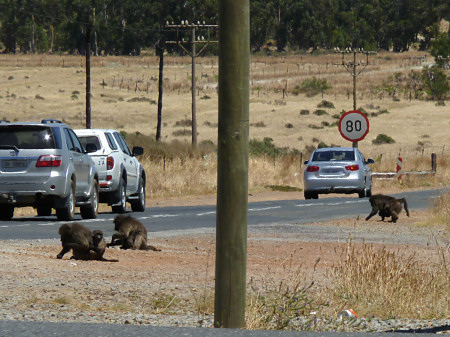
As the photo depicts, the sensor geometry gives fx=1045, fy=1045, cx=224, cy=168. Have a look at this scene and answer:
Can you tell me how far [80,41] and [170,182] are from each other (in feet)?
383

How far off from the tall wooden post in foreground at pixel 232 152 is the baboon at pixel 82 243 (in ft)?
19.1

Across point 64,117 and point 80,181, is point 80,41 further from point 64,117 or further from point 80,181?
point 80,181

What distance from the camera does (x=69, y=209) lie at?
2084 cm

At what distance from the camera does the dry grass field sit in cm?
5812

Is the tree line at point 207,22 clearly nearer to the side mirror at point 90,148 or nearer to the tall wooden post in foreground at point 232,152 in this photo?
the side mirror at point 90,148

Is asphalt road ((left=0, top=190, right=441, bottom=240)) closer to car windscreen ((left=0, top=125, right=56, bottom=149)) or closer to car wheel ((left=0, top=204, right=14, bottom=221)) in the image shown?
car wheel ((left=0, top=204, right=14, bottom=221))

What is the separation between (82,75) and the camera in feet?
438

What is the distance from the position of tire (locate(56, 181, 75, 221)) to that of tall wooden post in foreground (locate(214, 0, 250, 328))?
12699mm

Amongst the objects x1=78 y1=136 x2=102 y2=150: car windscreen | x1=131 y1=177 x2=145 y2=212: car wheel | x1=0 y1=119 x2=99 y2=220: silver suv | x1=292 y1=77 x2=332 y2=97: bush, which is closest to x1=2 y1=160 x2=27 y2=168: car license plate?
x1=0 y1=119 x2=99 y2=220: silver suv

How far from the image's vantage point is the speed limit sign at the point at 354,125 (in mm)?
35875

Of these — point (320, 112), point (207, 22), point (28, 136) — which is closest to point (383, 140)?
point (320, 112)

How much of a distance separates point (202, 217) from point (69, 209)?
5.72 m

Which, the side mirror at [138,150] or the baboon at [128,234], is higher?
the side mirror at [138,150]

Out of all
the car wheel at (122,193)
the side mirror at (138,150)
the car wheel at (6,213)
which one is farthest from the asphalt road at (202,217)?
the side mirror at (138,150)
